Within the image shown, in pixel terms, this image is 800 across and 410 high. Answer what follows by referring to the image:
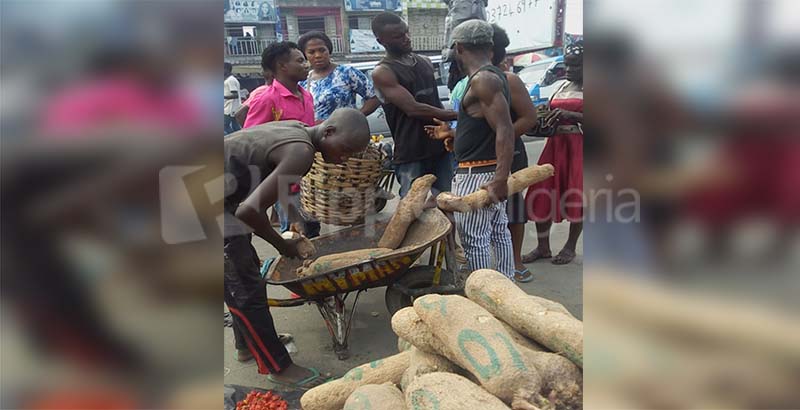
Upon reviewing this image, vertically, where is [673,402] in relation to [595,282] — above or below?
below

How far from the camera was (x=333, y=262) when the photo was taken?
3.45m

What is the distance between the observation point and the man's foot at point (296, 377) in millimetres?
3196

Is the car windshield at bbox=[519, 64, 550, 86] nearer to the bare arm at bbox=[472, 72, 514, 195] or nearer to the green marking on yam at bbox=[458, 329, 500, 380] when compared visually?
the bare arm at bbox=[472, 72, 514, 195]

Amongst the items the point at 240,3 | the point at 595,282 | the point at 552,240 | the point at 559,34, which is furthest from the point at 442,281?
the point at 240,3

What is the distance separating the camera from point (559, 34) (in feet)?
37.5

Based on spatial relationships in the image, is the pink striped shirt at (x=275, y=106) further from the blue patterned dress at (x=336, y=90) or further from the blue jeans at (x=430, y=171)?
the blue jeans at (x=430, y=171)

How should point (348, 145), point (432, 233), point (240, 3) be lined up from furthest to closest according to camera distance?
point (240, 3) → point (432, 233) → point (348, 145)

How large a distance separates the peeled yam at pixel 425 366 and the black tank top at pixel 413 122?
242cm

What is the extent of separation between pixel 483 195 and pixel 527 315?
1.32 m

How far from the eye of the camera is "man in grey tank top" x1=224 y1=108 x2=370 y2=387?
2.74 m

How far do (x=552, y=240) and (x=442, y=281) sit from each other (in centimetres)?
231

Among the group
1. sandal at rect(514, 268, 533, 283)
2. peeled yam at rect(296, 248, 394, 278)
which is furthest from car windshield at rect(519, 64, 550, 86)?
peeled yam at rect(296, 248, 394, 278)

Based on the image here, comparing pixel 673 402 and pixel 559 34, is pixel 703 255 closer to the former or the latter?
pixel 673 402

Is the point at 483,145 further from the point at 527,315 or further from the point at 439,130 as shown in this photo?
the point at 527,315
